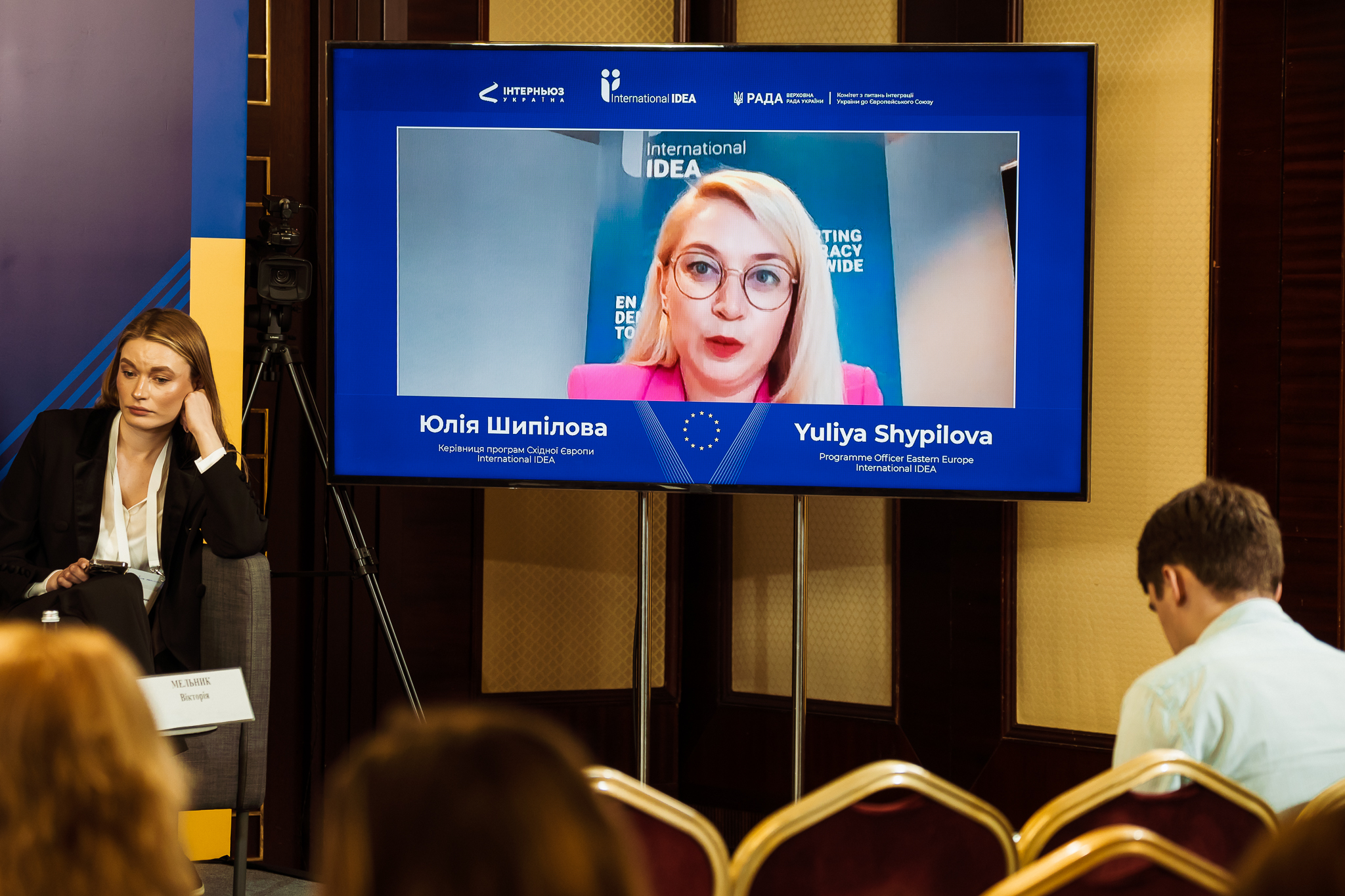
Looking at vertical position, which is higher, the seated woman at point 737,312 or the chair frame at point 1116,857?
the seated woman at point 737,312

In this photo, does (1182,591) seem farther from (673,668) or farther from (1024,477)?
(673,668)

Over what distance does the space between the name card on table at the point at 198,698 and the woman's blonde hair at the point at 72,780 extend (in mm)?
1447

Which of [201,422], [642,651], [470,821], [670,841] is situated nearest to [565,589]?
[642,651]

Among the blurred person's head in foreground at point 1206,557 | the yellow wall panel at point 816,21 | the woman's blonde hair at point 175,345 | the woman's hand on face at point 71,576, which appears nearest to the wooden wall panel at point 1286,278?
the yellow wall panel at point 816,21

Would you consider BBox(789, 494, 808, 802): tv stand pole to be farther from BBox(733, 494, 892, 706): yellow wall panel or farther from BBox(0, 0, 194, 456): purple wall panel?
BBox(0, 0, 194, 456): purple wall panel

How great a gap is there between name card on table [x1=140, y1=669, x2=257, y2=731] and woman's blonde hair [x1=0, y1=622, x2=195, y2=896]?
1.45 meters

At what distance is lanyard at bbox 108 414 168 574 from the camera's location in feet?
9.84

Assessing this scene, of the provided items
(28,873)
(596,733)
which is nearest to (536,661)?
(596,733)

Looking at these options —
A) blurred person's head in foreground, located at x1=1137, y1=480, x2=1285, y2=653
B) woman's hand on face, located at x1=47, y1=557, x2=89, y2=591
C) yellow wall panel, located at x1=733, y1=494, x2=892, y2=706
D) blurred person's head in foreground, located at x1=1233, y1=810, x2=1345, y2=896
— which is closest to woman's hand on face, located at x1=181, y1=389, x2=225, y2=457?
woman's hand on face, located at x1=47, y1=557, x2=89, y2=591

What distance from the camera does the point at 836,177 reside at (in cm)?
312

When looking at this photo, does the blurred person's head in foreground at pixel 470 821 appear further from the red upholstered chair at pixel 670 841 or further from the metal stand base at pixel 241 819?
the metal stand base at pixel 241 819

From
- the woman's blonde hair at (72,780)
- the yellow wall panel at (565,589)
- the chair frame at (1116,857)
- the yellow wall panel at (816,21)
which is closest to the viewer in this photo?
the woman's blonde hair at (72,780)

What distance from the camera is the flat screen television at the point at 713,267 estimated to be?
121 inches

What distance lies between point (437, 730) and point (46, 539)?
276 centimetres
